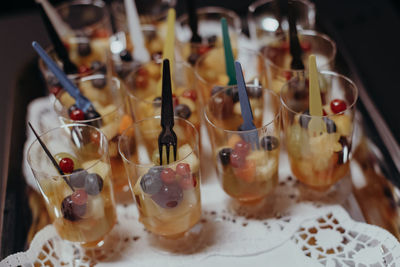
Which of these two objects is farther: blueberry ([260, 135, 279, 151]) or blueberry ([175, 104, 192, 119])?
blueberry ([175, 104, 192, 119])

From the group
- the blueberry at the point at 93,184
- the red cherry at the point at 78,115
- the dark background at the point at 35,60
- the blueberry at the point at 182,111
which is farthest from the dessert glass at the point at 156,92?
the dark background at the point at 35,60

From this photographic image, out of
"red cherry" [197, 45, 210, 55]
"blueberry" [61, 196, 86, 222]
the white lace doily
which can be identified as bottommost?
the white lace doily

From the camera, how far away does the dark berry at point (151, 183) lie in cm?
91

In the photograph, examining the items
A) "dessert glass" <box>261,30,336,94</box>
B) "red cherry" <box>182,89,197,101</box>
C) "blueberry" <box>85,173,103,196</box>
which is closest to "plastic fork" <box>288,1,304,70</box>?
"dessert glass" <box>261,30,336,94</box>

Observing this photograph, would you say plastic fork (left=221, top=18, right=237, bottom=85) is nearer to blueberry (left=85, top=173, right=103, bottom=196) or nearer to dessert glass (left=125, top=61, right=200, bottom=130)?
dessert glass (left=125, top=61, right=200, bottom=130)

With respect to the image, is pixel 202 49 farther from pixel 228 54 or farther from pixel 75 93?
pixel 75 93

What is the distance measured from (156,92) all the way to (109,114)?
0.56 ft

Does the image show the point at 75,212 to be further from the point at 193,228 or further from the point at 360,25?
the point at 360,25

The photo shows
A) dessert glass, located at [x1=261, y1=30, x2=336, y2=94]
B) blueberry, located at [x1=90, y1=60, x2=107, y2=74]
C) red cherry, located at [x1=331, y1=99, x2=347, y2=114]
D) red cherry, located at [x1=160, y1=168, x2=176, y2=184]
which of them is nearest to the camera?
red cherry, located at [x1=160, y1=168, x2=176, y2=184]

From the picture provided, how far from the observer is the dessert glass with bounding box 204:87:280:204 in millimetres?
987

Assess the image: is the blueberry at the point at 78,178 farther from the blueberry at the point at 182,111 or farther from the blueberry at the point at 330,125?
the blueberry at the point at 330,125

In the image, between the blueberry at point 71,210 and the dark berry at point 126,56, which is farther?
the dark berry at point 126,56

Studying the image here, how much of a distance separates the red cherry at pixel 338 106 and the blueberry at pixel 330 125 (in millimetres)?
66

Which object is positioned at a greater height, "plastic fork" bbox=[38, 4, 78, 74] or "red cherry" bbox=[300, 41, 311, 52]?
"plastic fork" bbox=[38, 4, 78, 74]
